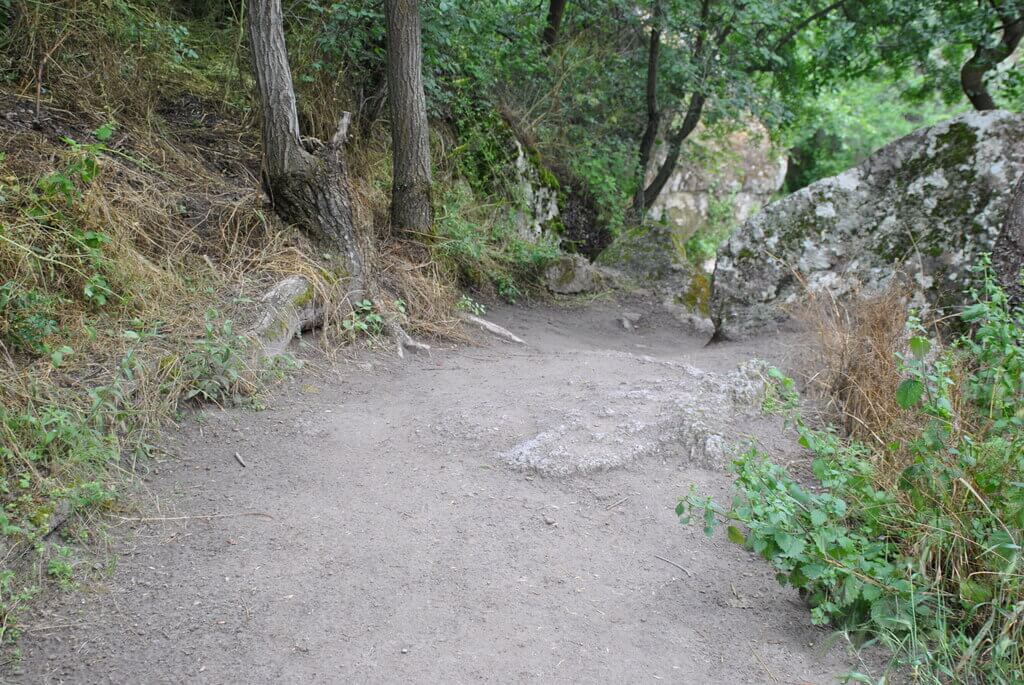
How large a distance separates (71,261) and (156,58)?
282 centimetres

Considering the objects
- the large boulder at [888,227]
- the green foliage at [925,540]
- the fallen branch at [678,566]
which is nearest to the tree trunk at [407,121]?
the large boulder at [888,227]

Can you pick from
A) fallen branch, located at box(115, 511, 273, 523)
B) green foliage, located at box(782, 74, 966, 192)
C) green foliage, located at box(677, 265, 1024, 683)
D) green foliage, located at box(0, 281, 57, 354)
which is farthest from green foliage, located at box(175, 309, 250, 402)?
green foliage, located at box(782, 74, 966, 192)

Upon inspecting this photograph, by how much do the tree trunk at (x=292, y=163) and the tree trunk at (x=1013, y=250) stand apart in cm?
415

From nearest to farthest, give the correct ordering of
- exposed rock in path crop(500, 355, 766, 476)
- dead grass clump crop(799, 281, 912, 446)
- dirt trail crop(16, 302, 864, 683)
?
dirt trail crop(16, 302, 864, 683) → exposed rock in path crop(500, 355, 766, 476) → dead grass clump crop(799, 281, 912, 446)

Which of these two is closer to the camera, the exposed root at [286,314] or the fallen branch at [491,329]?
the exposed root at [286,314]

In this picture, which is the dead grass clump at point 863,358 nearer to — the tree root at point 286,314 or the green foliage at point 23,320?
the tree root at point 286,314

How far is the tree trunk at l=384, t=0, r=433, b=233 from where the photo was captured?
231 inches

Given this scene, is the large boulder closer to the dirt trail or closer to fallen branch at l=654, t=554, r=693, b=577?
the dirt trail

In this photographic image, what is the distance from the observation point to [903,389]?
2811 mm

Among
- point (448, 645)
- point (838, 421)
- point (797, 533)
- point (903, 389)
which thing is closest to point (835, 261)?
point (838, 421)

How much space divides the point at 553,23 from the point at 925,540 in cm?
816

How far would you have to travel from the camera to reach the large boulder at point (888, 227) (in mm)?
5820

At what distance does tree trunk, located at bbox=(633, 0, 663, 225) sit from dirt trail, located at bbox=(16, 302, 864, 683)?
5.36 metres

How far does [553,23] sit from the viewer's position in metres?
9.31
